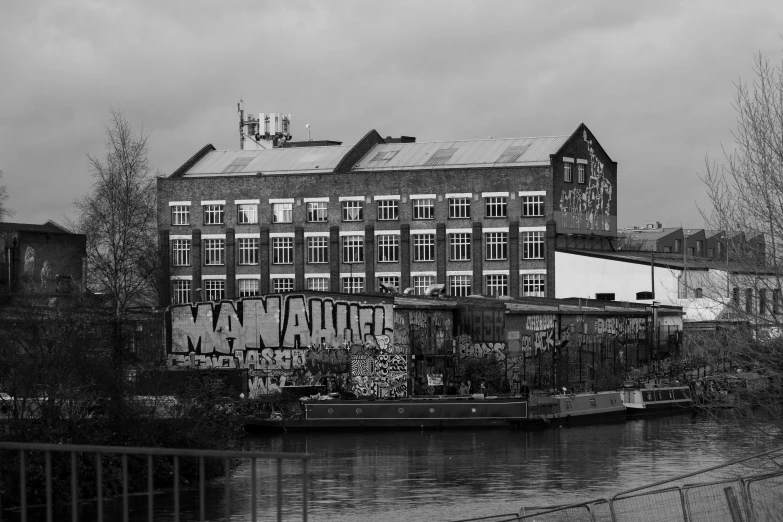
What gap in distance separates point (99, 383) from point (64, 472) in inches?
232

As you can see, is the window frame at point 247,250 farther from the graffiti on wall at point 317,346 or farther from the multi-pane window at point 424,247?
the graffiti on wall at point 317,346

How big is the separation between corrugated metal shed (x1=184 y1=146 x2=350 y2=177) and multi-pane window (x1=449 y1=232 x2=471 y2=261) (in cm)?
1188

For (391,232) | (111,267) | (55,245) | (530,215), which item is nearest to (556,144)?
(530,215)

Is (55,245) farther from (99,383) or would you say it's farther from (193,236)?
(99,383)

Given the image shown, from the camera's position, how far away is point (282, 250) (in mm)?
93625

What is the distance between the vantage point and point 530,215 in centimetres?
8769

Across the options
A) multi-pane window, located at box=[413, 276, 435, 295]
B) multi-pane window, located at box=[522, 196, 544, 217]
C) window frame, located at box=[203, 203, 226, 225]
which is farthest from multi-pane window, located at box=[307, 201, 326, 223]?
multi-pane window, located at box=[522, 196, 544, 217]

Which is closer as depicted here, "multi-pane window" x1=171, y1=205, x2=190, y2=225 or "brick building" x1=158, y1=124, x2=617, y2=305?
"brick building" x1=158, y1=124, x2=617, y2=305

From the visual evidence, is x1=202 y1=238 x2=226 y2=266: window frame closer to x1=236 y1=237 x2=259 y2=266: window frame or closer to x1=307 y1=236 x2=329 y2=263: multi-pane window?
x1=236 y1=237 x2=259 y2=266: window frame

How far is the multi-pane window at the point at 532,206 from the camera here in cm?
8744

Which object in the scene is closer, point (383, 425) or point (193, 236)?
point (383, 425)

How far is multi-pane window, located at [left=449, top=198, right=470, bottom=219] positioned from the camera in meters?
89.1

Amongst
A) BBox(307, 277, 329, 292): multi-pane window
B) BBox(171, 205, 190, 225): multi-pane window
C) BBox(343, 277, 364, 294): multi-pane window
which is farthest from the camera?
BBox(171, 205, 190, 225): multi-pane window

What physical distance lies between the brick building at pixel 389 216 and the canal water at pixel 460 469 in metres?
28.6
